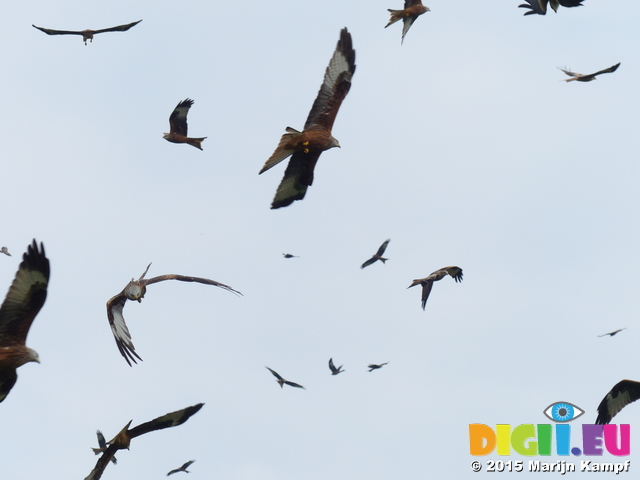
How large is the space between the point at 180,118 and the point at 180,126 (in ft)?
0.75

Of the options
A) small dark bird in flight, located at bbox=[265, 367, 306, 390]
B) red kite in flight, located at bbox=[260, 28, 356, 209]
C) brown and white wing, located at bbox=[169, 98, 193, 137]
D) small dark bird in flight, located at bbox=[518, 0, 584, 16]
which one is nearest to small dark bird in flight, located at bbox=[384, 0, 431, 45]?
red kite in flight, located at bbox=[260, 28, 356, 209]

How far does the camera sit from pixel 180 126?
2739 centimetres

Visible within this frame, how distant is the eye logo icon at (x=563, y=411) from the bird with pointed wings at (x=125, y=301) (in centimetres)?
903

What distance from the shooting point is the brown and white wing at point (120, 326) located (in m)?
21.0

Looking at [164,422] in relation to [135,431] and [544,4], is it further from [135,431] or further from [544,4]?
[544,4]

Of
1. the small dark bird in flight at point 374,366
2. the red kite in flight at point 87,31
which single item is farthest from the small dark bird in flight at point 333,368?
the red kite in flight at point 87,31

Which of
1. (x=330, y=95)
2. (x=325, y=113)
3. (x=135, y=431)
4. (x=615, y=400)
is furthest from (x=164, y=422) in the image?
(x=615, y=400)

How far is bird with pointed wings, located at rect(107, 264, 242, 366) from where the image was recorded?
20.9 m

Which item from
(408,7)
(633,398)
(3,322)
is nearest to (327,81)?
(408,7)

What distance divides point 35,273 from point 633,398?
12.8 m

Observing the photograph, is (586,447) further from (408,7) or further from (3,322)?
(3,322)

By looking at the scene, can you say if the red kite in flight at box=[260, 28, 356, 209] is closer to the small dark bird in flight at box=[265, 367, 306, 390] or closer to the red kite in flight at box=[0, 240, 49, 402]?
the red kite in flight at box=[0, 240, 49, 402]

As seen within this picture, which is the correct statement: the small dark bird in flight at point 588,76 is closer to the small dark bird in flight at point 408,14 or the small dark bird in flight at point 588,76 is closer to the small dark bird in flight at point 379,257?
the small dark bird in flight at point 408,14

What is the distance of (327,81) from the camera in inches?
887
